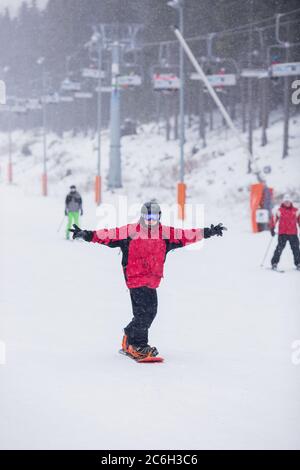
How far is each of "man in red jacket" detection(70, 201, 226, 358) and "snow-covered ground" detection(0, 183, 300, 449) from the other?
16.1 inches

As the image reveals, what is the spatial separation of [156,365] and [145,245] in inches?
49.4

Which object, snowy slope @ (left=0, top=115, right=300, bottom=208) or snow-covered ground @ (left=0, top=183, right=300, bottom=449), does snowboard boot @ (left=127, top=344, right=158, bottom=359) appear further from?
snowy slope @ (left=0, top=115, right=300, bottom=208)

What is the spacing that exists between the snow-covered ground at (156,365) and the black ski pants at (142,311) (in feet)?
1.01

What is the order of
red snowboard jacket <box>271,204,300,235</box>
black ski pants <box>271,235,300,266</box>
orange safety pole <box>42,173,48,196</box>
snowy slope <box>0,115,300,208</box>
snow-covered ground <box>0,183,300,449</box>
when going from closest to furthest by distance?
snow-covered ground <box>0,183,300,449</box>
red snowboard jacket <box>271,204,300,235</box>
black ski pants <box>271,235,300,266</box>
snowy slope <box>0,115,300,208</box>
orange safety pole <box>42,173,48,196</box>

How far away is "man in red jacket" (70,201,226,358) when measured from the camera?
836cm

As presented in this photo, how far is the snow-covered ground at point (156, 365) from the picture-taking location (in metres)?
6.02

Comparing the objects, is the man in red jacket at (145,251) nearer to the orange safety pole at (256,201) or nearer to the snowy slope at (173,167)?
the orange safety pole at (256,201)

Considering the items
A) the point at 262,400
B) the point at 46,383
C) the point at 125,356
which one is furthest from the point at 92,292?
the point at 262,400

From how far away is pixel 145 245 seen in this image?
8359 mm

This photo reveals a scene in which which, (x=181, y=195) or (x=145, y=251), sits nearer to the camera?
(x=145, y=251)

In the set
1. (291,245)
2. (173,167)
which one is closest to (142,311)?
(291,245)

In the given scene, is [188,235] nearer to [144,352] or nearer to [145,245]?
[145,245]

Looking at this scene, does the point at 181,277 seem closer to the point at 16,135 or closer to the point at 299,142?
the point at 299,142

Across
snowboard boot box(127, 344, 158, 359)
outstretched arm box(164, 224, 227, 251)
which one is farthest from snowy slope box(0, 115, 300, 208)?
snowboard boot box(127, 344, 158, 359)
